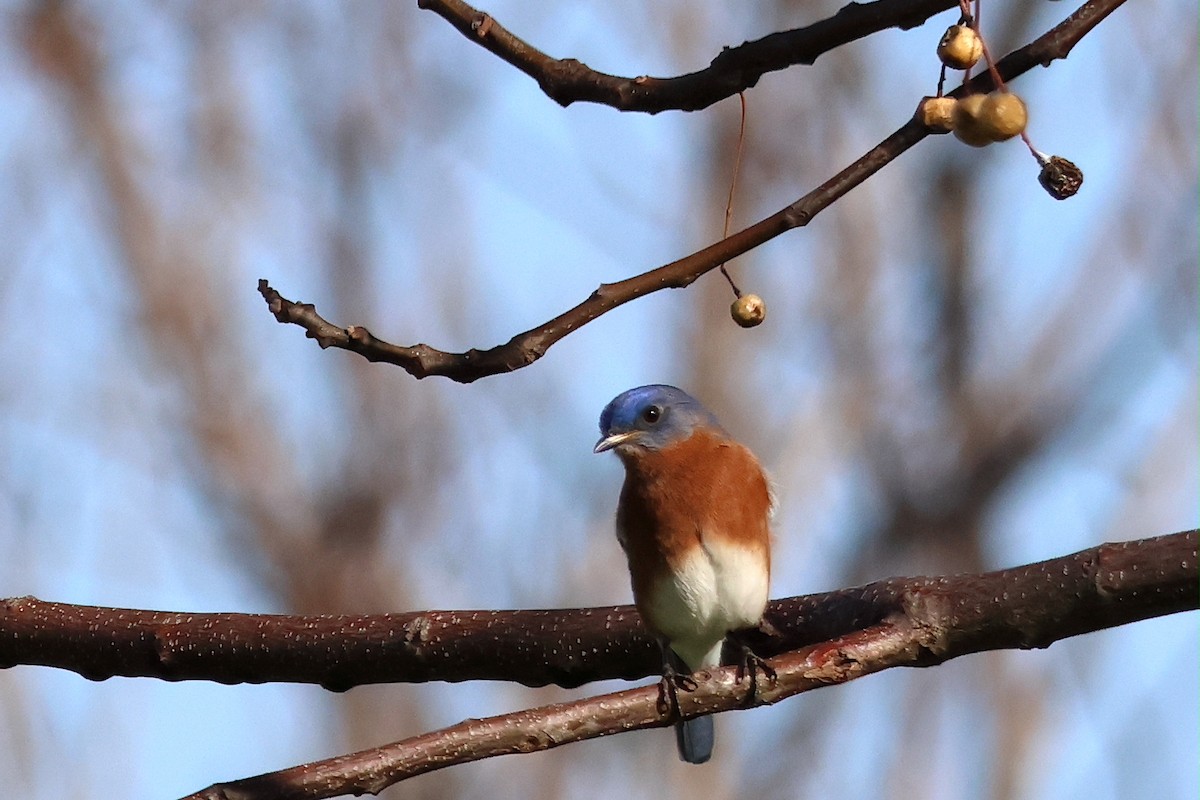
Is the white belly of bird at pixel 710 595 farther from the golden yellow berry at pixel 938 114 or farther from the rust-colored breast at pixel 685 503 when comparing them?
the golden yellow berry at pixel 938 114

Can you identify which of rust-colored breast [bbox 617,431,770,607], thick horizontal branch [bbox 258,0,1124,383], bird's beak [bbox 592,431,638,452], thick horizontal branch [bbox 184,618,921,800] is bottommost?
thick horizontal branch [bbox 184,618,921,800]

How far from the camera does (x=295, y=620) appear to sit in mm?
4453

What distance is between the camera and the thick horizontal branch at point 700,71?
99.2 inches

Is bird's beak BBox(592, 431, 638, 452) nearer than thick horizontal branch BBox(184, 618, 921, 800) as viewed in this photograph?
No

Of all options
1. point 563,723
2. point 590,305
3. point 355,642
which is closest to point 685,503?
point 355,642

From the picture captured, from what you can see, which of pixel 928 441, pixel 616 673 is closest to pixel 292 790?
pixel 616 673

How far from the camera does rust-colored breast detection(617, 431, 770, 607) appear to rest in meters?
4.77

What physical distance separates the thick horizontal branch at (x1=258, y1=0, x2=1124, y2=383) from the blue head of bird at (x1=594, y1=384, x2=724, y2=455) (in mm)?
2467

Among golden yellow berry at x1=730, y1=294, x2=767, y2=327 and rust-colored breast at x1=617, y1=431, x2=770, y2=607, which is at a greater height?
rust-colored breast at x1=617, y1=431, x2=770, y2=607

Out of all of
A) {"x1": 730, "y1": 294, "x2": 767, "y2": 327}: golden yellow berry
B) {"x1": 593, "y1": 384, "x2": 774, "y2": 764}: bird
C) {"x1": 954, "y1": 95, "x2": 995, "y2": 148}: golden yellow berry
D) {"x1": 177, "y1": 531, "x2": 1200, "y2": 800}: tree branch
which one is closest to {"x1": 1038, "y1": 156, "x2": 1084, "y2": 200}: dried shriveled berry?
{"x1": 954, "y1": 95, "x2": 995, "y2": 148}: golden yellow berry

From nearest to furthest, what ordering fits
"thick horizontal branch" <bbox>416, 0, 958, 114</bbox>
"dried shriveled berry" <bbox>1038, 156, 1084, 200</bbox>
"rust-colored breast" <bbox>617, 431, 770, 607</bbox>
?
"thick horizontal branch" <bbox>416, 0, 958, 114</bbox>
"dried shriveled berry" <bbox>1038, 156, 1084, 200</bbox>
"rust-colored breast" <bbox>617, 431, 770, 607</bbox>

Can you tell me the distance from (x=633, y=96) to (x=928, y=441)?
719cm

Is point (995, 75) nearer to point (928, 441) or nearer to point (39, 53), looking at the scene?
point (928, 441)

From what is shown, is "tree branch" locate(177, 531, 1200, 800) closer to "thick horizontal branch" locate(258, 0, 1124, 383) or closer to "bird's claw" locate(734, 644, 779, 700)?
"bird's claw" locate(734, 644, 779, 700)
